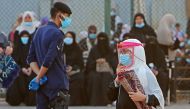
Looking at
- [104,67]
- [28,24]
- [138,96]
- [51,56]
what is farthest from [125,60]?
[28,24]

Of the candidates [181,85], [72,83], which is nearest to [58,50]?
[72,83]

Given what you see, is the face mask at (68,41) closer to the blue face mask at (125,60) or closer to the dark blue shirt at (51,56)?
the dark blue shirt at (51,56)

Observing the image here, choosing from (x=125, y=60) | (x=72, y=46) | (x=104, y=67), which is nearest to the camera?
(x=125, y=60)

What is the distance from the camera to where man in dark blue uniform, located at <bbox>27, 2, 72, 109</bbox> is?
6.89 m

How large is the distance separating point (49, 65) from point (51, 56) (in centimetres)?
9

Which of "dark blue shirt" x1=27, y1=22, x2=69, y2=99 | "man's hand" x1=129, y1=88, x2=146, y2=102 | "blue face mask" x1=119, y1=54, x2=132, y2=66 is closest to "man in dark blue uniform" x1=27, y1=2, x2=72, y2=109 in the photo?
"dark blue shirt" x1=27, y1=22, x2=69, y2=99

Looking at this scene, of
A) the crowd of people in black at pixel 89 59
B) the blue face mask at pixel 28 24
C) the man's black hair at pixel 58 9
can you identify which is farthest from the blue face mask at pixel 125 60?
the blue face mask at pixel 28 24

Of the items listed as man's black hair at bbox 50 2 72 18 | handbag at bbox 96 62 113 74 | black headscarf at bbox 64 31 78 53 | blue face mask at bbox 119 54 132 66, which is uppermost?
man's black hair at bbox 50 2 72 18

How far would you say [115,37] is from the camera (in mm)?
14516

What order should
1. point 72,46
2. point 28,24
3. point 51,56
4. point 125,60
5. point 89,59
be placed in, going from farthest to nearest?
point 28,24 → point 72,46 → point 89,59 → point 51,56 → point 125,60

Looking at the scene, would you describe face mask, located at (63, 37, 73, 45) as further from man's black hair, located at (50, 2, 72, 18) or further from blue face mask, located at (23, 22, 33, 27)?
man's black hair, located at (50, 2, 72, 18)

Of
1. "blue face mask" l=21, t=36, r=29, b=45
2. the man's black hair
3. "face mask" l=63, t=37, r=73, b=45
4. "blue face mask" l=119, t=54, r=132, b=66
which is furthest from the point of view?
"face mask" l=63, t=37, r=73, b=45

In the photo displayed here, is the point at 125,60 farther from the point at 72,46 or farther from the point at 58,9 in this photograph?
the point at 72,46

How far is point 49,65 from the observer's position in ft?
22.5
